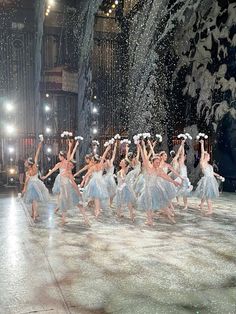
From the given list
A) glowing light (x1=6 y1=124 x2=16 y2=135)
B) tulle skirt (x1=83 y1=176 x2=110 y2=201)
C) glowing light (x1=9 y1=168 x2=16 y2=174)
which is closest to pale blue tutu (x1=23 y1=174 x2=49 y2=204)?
tulle skirt (x1=83 y1=176 x2=110 y2=201)

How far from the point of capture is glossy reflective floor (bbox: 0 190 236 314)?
13.3 feet

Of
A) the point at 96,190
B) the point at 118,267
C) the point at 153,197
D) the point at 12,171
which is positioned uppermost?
the point at 12,171

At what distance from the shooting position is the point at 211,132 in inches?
683

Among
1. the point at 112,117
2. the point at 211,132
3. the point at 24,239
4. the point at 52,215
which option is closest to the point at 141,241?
the point at 24,239

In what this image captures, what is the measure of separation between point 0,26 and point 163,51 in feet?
39.4

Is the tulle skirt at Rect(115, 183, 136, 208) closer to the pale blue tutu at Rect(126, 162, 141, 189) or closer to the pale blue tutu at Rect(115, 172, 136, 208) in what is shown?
the pale blue tutu at Rect(115, 172, 136, 208)

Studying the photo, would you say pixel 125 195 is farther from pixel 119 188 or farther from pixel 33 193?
pixel 33 193

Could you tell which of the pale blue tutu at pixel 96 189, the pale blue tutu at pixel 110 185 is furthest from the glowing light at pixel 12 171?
the pale blue tutu at pixel 96 189

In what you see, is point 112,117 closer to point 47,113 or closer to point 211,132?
point 47,113

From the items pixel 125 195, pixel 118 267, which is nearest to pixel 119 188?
pixel 125 195

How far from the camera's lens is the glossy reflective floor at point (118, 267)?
13.3 feet

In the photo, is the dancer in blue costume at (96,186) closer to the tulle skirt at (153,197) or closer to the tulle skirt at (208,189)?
the tulle skirt at (153,197)

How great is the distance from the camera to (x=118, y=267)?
529 cm

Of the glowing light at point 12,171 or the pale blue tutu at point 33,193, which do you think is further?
the glowing light at point 12,171
